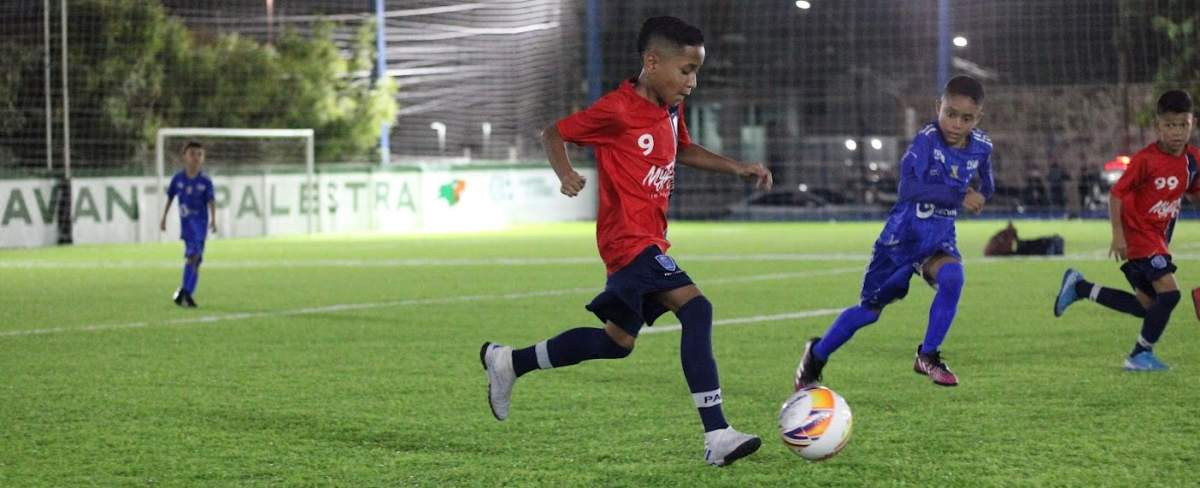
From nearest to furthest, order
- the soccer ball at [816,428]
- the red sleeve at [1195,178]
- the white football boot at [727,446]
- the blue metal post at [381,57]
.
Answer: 1. the white football boot at [727,446]
2. the soccer ball at [816,428]
3. the red sleeve at [1195,178]
4. the blue metal post at [381,57]

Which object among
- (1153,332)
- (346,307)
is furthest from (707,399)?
(346,307)

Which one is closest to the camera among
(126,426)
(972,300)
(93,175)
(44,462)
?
(44,462)

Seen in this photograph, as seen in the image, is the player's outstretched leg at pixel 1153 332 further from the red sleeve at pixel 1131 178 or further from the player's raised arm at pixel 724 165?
the player's raised arm at pixel 724 165

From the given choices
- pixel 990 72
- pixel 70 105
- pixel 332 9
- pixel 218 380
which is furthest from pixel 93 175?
pixel 990 72

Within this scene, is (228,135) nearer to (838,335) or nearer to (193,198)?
(193,198)

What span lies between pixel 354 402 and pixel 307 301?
24.1ft

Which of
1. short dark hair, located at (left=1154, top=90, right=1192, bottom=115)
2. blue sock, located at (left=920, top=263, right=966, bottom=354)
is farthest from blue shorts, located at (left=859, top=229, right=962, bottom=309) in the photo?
short dark hair, located at (left=1154, top=90, right=1192, bottom=115)

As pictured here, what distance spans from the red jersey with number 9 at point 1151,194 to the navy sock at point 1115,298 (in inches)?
18.3

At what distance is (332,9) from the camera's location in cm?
4200

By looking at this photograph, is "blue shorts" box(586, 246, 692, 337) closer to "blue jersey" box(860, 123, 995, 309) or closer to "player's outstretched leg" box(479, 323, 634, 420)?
"player's outstretched leg" box(479, 323, 634, 420)

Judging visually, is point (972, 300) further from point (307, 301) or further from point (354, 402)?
point (354, 402)

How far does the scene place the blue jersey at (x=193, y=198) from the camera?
51.7 feet

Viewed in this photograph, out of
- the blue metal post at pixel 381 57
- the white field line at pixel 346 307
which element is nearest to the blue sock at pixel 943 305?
the white field line at pixel 346 307

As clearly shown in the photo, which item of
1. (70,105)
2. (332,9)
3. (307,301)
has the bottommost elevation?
(307,301)
